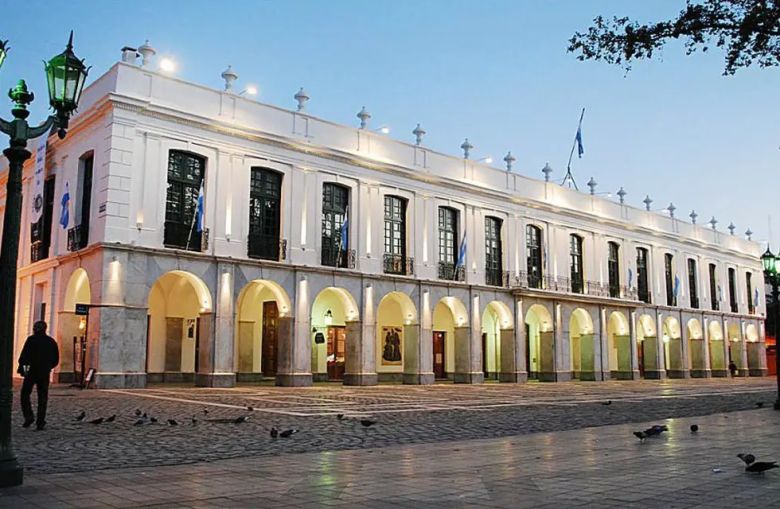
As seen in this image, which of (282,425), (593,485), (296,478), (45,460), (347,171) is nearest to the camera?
(593,485)

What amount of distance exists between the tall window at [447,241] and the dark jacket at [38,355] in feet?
72.3

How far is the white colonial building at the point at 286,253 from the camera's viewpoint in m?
23.8

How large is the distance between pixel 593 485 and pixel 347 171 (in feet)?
78.2

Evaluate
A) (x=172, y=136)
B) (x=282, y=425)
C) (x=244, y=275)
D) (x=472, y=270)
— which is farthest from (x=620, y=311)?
(x=282, y=425)

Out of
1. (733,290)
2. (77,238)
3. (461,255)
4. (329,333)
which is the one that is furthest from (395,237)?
(733,290)

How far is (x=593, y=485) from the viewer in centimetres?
644

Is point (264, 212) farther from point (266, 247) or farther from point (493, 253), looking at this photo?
point (493, 253)

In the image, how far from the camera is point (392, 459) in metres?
8.32

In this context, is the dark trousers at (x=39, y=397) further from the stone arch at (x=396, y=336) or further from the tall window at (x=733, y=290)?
the tall window at (x=733, y=290)

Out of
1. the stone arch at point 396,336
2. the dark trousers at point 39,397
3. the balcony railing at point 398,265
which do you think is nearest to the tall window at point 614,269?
the stone arch at point 396,336

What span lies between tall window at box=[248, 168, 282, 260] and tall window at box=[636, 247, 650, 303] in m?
25.5

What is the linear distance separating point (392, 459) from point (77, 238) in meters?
20.2

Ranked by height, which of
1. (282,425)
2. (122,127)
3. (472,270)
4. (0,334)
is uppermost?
(122,127)

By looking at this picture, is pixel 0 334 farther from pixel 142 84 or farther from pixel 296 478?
pixel 142 84
